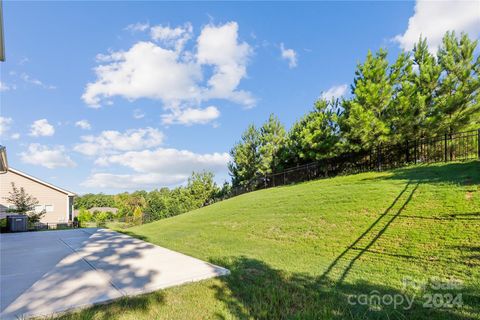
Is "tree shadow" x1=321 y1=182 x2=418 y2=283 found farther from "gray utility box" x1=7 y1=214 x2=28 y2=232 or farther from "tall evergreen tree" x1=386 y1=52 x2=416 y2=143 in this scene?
"gray utility box" x1=7 y1=214 x2=28 y2=232

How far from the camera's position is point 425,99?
13219 millimetres

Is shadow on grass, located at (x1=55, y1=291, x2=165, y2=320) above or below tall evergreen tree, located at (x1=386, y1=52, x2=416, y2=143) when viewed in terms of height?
below

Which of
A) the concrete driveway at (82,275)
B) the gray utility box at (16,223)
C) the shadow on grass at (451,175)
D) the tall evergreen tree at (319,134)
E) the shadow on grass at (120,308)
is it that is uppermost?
the tall evergreen tree at (319,134)

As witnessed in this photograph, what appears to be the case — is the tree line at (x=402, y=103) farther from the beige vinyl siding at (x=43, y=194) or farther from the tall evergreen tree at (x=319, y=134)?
the beige vinyl siding at (x=43, y=194)

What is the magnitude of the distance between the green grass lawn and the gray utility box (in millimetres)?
11043

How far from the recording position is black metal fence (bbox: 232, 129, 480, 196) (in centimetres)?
1071

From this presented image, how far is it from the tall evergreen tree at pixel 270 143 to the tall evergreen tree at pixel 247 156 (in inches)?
29.8

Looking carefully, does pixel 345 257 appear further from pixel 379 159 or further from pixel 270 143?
pixel 270 143

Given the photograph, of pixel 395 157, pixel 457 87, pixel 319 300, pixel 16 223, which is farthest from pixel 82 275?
pixel 457 87

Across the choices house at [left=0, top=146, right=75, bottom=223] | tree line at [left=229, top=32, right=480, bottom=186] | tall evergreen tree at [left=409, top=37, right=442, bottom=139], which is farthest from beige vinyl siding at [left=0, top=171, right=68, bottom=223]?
tall evergreen tree at [left=409, top=37, right=442, bottom=139]

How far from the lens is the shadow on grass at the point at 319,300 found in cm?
254

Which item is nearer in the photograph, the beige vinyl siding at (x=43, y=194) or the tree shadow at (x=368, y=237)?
the tree shadow at (x=368, y=237)

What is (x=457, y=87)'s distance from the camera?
13.2 metres

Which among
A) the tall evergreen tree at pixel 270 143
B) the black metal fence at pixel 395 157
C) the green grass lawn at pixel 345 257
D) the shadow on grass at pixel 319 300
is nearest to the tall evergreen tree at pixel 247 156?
the tall evergreen tree at pixel 270 143
